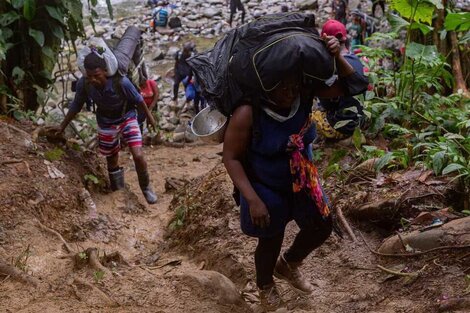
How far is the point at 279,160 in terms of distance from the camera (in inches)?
105

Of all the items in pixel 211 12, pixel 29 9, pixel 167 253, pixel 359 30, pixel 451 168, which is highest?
pixel 29 9

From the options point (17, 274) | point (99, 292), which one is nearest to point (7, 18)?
point (17, 274)

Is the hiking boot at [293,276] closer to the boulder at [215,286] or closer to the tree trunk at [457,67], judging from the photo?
the boulder at [215,286]

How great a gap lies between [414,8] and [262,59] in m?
2.87

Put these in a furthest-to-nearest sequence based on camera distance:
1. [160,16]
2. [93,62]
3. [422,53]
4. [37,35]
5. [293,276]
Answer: [160,16], [37,35], [93,62], [422,53], [293,276]

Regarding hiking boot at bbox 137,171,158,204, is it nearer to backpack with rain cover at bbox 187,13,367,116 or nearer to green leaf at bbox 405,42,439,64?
green leaf at bbox 405,42,439,64

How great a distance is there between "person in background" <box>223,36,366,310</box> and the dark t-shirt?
2613mm

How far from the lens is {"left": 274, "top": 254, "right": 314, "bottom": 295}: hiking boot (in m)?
3.14

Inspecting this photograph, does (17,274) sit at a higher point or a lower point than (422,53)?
lower

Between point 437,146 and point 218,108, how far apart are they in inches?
74.8

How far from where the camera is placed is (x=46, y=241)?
3.85 m

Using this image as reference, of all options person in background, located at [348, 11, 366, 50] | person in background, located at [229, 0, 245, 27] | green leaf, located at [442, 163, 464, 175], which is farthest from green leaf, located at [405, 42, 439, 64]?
person in background, located at [229, 0, 245, 27]

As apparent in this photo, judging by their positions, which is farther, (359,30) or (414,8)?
(359,30)

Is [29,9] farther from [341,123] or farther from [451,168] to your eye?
[451,168]
